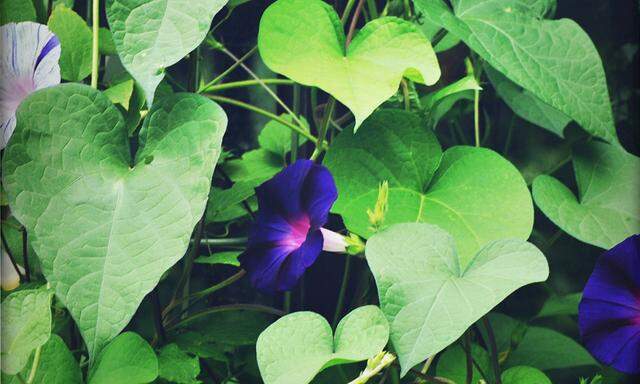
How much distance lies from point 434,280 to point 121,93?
0.39 metres

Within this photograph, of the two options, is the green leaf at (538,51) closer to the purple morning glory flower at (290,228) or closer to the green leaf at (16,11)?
the purple morning glory flower at (290,228)

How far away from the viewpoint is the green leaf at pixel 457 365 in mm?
692

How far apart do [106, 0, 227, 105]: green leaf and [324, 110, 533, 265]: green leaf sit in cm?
21

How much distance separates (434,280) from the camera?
53 cm

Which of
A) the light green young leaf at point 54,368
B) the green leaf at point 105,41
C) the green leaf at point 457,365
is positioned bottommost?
the green leaf at point 457,365

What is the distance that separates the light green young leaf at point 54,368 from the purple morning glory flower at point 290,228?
182mm

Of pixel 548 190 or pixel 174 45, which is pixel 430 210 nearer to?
pixel 548 190

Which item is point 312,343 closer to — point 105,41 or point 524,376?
point 524,376

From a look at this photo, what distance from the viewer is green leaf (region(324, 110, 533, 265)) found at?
0.65 meters

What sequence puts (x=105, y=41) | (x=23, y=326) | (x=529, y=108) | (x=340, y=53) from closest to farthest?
1. (x=23, y=326)
2. (x=340, y=53)
3. (x=105, y=41)
4. (x=529, y=108)

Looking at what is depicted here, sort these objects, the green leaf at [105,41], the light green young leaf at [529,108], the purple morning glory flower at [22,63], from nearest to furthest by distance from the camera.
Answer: the purple morning glory flower at [22,63]
the green leaf at [105,41]
the light green young leaf at [529,108]

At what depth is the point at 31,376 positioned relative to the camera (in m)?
0.57

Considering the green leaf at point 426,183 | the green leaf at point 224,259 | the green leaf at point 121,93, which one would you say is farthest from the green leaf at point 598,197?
the green leaf at point 121,93

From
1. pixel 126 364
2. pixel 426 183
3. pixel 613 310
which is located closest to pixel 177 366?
pixel 126 364
